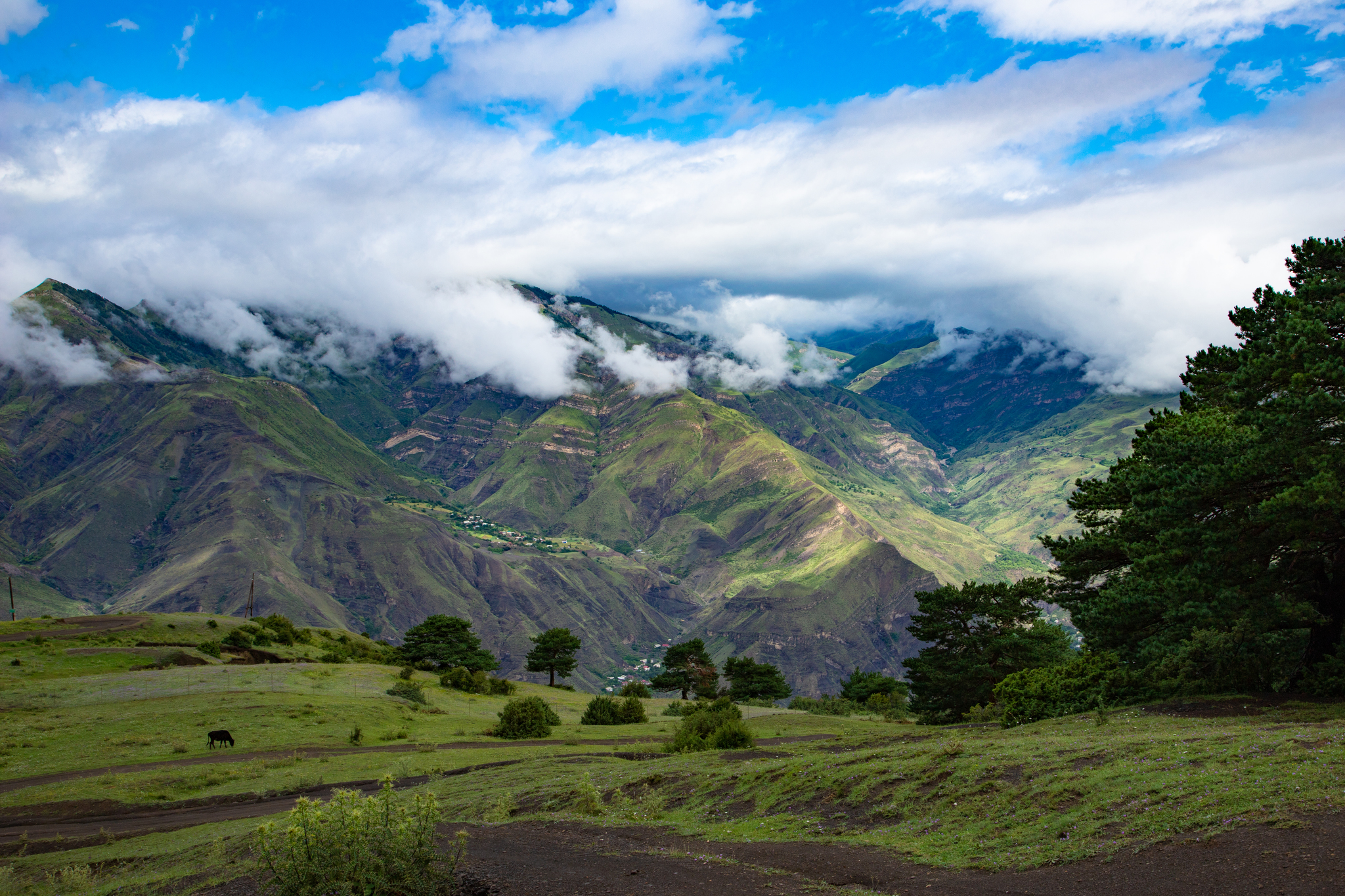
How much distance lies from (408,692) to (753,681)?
5989 centimetres

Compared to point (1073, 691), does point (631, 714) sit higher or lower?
lower

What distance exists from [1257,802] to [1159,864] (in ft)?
8.64

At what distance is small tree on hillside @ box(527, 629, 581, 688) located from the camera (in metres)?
94.5

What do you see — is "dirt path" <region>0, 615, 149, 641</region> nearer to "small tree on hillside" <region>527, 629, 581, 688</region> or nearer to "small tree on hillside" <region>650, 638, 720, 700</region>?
"small tree on hillside" <region>527, 629, 581, 688</region>

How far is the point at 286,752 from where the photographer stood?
121ft

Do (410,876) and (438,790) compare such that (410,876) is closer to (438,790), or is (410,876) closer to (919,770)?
(919,770)

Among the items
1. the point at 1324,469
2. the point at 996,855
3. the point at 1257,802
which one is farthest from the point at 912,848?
the point at 1324,469

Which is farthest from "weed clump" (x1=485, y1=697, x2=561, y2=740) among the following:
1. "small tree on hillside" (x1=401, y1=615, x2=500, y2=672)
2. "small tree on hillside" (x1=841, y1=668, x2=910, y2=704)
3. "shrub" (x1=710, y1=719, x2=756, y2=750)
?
"small tree on hillside" (x1=841, y1=668, x2=910, y2=704)

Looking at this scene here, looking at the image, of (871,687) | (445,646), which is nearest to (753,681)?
(871,687)

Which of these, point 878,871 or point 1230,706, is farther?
point 1230,706

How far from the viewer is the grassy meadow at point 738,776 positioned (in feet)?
44.7

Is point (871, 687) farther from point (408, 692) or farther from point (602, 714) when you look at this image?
point (408, 692)

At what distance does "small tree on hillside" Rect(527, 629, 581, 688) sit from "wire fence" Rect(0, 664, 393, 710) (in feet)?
121

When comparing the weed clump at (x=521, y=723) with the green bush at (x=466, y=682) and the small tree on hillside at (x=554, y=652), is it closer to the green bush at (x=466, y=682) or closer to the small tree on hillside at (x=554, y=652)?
the green bush at (x=466, y=682)
